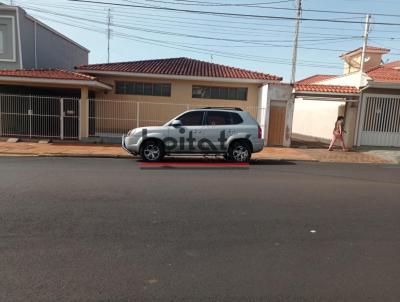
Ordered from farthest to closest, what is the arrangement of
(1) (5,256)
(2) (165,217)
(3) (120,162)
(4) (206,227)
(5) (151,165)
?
(3) (120,162) → (5) (151,165) → (2) (165,217) → (4) (206,227) → (1) (5,256)

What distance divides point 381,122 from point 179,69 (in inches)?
421

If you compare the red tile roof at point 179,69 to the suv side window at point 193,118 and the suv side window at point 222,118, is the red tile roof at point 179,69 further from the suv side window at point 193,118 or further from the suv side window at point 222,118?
the suv side window at point 193,118

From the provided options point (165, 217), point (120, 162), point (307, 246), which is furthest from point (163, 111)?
point (307, 246)

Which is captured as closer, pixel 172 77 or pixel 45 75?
pixel 45 75

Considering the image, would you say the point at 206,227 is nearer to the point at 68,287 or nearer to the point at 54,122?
the point at 68,287

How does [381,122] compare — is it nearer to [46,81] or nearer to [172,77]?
[172,77]

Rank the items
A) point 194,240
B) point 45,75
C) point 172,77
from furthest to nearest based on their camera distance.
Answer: point 172,77, point 45,75, point 194,240

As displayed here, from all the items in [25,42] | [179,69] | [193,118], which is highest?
[25,42]

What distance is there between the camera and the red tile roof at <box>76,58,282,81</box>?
17.8 m

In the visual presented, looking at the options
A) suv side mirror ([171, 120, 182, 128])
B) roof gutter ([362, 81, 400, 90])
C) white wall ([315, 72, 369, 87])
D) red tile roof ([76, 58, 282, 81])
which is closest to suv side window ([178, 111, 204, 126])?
suv side mirror ([171, 120, 182, 128])

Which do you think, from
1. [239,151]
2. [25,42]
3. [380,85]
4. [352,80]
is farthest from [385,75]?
[25,42]

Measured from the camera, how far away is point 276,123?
54.5ft

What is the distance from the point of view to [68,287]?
125 inches

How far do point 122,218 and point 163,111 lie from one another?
13635mm
